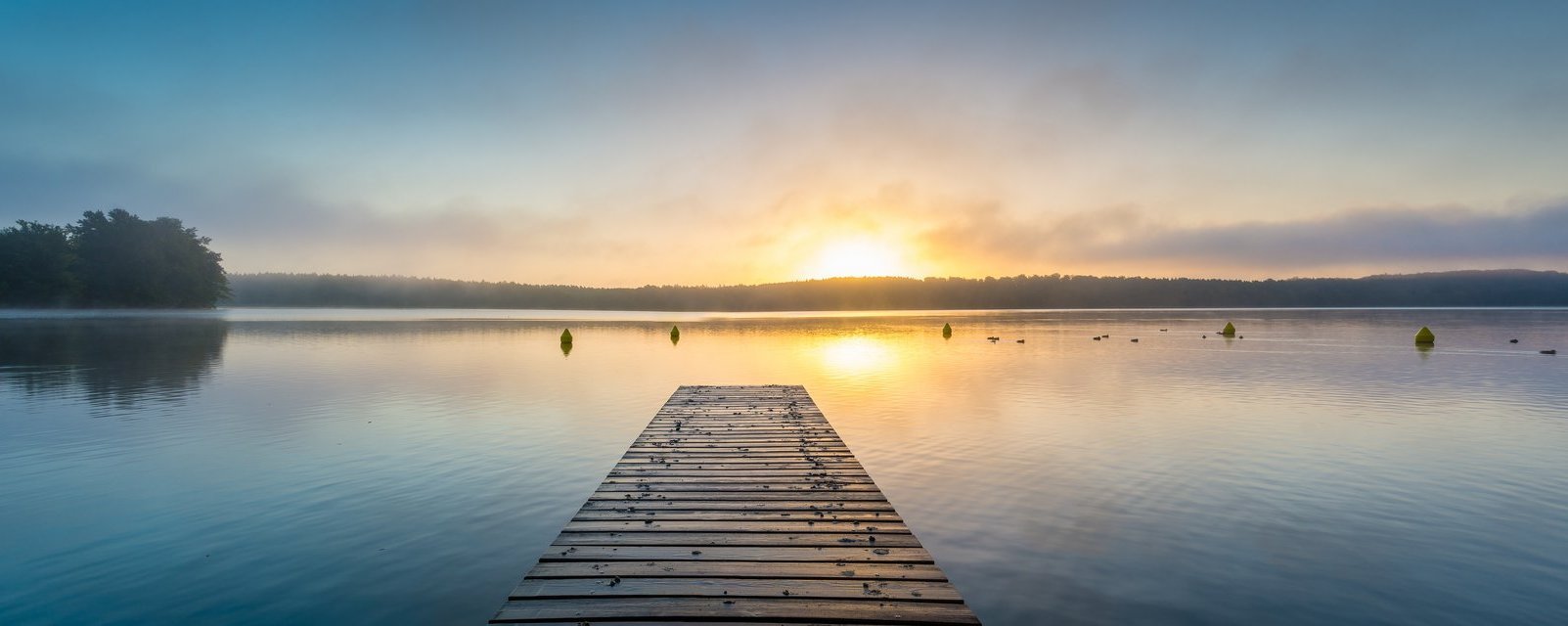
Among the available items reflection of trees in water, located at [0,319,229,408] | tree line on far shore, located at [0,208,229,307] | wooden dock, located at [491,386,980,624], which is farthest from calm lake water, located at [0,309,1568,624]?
tree line on far shore, located at [0,208,229,307]

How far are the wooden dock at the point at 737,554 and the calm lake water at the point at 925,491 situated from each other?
141 cm

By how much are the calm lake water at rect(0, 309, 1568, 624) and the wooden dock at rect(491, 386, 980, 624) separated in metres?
1.41

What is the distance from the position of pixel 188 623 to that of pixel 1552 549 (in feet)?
59.8

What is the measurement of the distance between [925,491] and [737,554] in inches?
258

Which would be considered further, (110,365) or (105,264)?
(105,264)

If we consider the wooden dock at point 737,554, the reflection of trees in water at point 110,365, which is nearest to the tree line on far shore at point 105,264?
the reflection of trees in water at point 110,365

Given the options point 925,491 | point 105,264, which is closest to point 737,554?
point 925,491

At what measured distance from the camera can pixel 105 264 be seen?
11238 cm

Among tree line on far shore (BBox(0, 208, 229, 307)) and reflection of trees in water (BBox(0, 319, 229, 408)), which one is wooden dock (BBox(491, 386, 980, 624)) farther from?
tree line on far shore (BBox(0, 208, 229, 307))

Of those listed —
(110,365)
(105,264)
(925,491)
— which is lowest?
(925,491)

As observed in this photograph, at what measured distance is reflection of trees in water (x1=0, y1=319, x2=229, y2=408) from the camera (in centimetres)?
2656

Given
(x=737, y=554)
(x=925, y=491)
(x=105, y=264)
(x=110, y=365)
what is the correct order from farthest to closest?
(x=105, y=264)
(x=110, y=365)
(x=925, y=491)
(x=737, y=554)

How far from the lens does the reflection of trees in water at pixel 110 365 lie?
87.1ft

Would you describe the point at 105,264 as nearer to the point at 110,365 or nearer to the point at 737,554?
the point at 110,365
